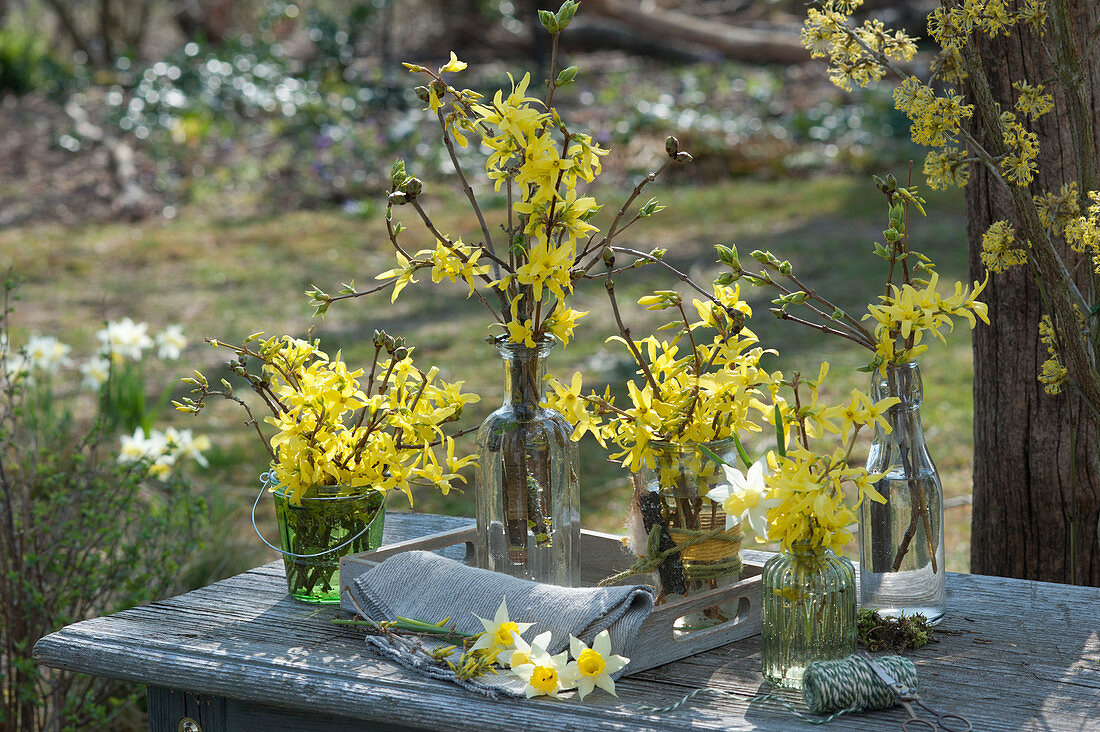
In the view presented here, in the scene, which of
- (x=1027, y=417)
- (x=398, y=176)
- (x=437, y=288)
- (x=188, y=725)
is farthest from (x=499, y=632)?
(x=437, y=288)

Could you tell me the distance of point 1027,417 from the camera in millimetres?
2105

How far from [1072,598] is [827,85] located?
322 inches

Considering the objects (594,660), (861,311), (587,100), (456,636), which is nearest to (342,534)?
(456,636)

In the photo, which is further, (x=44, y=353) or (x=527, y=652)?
(x=44, y=353)

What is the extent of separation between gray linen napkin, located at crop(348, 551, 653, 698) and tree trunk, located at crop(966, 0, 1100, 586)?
102cm

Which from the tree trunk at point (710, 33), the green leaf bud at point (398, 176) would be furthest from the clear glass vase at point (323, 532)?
the tree trunk at point (710, 33)

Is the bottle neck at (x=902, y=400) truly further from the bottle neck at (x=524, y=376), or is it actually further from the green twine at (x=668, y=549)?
the bottle neck at (x=524, y=376)

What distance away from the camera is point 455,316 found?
568cm

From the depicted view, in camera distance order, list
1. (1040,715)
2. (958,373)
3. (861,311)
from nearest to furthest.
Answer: (1040,715) < (958,373) < (861,311)

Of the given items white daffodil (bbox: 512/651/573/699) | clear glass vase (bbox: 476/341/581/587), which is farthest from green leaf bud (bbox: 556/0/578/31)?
white daffodil (bbox: 512/651/573/699)

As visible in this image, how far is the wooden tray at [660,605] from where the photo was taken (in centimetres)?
138

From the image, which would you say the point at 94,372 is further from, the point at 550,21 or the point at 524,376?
the point at 550,21

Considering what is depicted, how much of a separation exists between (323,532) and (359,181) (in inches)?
252

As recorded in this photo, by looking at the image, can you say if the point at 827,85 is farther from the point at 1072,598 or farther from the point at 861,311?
the point at 1072,598
